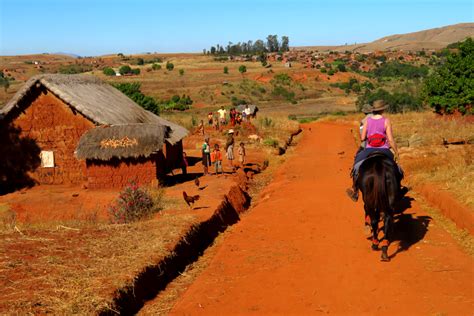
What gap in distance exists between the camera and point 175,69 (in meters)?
99.4

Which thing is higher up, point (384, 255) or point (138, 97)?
point (138, 97)

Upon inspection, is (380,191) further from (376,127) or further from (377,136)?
(376,127)

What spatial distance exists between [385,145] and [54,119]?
535 inches

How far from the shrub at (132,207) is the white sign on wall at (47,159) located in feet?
24.8

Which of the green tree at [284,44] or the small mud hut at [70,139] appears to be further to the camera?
the green tree at [284,44]

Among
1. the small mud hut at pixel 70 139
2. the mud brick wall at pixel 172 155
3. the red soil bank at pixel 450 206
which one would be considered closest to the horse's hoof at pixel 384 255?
the red soil bank at pixel 450 206

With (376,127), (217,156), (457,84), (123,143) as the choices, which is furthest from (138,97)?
(376,127)

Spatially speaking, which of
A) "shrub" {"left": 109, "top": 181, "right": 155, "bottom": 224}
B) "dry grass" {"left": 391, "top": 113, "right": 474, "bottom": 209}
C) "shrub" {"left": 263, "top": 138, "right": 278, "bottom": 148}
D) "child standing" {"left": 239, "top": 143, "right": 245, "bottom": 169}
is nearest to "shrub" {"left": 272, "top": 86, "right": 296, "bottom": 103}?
"dry grass" {"left": 391, "top": 113, "right": 474, "bottom": 209}

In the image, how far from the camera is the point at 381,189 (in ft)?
→ 30.0

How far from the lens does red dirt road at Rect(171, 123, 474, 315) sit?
7.54 meters

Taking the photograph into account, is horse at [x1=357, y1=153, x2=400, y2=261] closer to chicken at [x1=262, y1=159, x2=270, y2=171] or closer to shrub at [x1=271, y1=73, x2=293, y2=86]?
chicken at [x1=262, y1=159, x2=270, y2=171]

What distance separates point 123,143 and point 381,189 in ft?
34.7

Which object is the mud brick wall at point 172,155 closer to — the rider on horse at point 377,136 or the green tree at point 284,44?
the rider on horse at point 377,136

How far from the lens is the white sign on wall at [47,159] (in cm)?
2005
